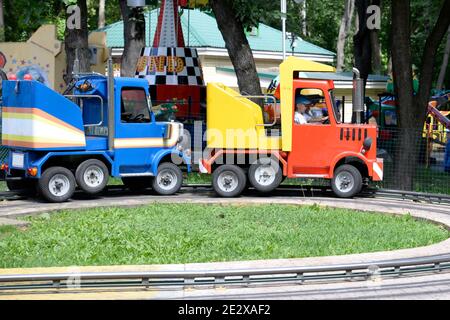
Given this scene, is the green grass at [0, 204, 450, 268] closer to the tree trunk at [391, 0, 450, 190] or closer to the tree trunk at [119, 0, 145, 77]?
the tree trunk at [391, 0, 450, 190]

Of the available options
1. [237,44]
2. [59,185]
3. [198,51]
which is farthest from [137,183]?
[198,51]

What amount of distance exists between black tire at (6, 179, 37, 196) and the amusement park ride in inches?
1.2

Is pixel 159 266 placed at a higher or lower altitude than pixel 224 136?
lower

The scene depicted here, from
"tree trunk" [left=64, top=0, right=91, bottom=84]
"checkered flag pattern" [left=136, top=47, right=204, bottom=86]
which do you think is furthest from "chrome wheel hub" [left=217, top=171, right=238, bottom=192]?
"checkered flag pattern" [left=136, top=47, right=204, bottom=86]

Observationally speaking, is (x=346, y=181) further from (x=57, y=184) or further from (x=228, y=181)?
(x=57, y=184)

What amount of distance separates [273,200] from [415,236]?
470 centimetres

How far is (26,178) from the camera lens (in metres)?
17.0

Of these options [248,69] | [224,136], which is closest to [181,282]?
[224,136]

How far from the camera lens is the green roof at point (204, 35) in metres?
41.4

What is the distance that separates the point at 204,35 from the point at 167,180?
24978mm

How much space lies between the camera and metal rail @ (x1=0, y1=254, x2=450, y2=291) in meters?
9.20

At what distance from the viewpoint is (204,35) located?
42.0m

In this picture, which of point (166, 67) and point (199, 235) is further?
point (166, 67)

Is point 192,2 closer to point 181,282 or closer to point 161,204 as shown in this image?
point 161,204
